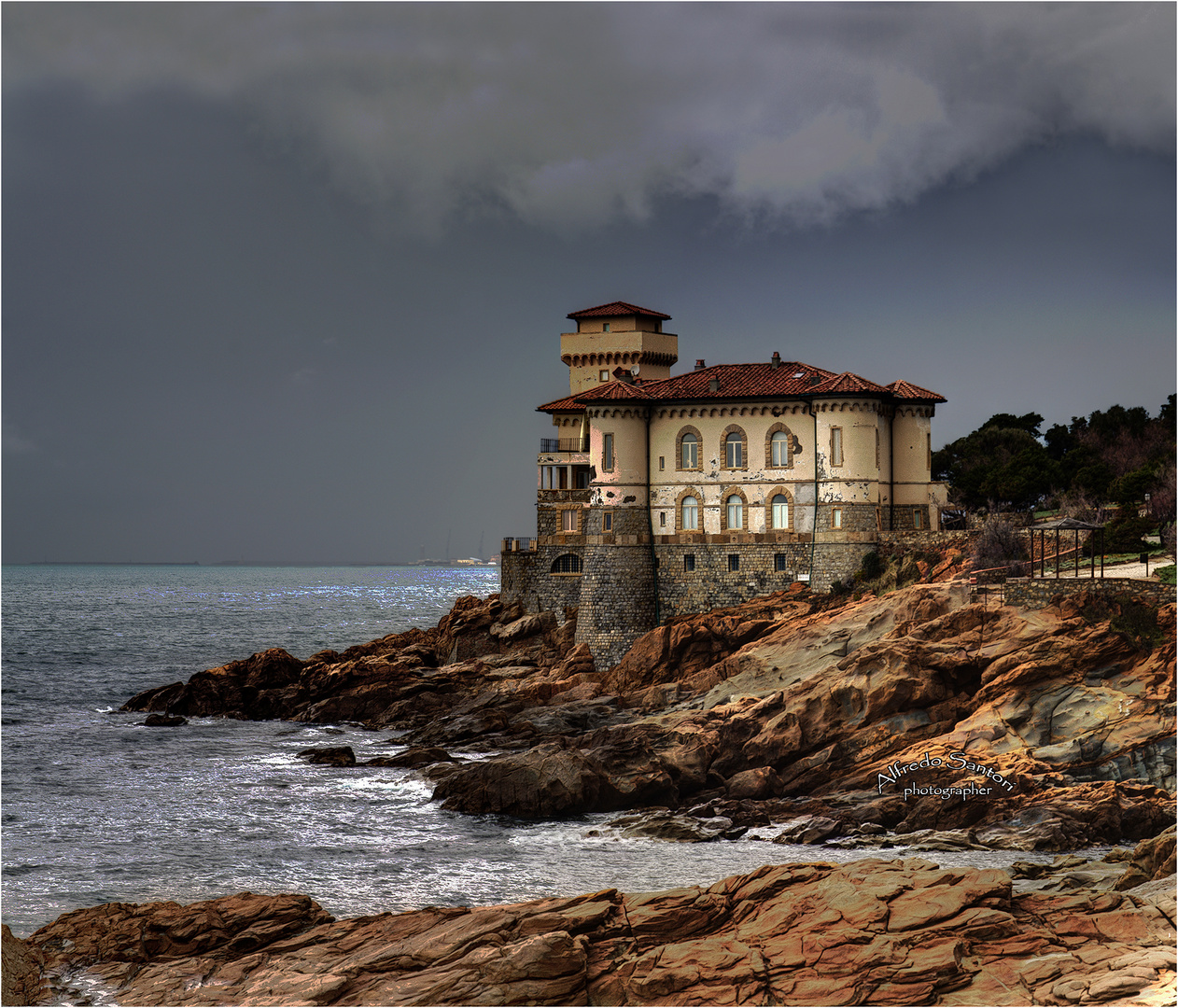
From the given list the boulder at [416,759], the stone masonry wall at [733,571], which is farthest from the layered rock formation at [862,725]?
the stone masonry wall at [733,571]

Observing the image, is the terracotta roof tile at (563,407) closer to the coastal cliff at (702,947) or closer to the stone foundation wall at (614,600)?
the stone foundation wall at (614,600)

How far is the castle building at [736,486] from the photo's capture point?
2009 inches

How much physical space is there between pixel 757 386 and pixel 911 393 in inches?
267

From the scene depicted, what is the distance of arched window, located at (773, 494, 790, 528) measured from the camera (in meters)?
52.7

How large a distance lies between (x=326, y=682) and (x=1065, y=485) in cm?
4139

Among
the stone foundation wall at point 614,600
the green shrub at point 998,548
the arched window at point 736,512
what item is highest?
the arched window at point 736,512

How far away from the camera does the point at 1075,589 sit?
37938 mm

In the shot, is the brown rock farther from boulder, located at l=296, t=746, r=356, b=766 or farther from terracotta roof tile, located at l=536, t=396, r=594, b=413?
terracotta roof tile, located at l=536, t=396, r=594, b=413

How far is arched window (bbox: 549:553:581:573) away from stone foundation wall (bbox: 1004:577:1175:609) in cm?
2259

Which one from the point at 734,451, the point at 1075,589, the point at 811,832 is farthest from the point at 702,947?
the point at 734,451

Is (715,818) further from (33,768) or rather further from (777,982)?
(33,768)

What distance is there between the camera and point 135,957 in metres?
24.3

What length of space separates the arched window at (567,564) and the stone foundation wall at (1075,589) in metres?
22.6

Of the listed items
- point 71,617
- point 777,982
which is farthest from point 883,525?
point 71,617
